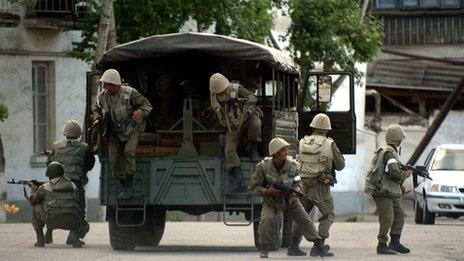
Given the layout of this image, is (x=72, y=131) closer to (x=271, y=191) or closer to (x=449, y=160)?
(x=271, y=191)

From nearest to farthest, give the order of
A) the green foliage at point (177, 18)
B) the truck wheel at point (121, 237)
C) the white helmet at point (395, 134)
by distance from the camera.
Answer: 1. the white helmet at point (395, 134)
2. the truck wheel at point (121, 237)
3. the green foliage at point (177, 18)

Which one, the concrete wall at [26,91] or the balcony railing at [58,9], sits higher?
the balcony railing at [58,9]

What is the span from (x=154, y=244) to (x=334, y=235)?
4.20m

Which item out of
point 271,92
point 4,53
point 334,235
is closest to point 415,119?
point 4,53

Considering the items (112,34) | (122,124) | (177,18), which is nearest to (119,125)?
(122,124)

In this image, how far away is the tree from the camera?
37.6m

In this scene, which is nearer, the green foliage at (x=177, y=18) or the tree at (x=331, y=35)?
the green foliage at (x=177, y=18)

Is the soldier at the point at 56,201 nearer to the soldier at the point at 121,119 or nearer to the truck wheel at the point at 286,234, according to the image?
the soldier at the point at 121,119

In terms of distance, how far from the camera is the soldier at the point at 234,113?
21375 millimetres

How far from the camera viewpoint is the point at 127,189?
21.9 metres

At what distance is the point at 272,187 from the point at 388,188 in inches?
79.7

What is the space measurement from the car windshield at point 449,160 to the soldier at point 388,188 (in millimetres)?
11199

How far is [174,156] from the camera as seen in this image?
72.5ft

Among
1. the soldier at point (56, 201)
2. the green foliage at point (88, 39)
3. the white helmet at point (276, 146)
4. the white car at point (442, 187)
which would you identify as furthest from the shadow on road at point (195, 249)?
the green foliage at point (88, 39)
